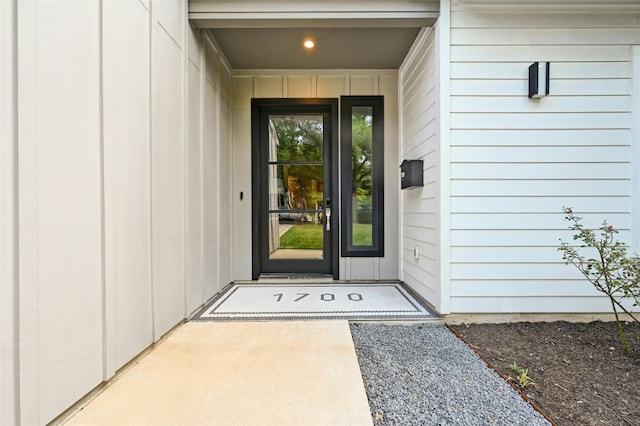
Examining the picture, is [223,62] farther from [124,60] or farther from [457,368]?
[457,368]

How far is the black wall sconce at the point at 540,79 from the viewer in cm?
248

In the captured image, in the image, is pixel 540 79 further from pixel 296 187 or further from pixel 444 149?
pixel 296 187

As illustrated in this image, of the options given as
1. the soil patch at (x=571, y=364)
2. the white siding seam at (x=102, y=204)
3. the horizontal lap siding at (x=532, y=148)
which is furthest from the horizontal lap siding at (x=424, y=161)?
the white siding seam at (x=102, y=204)

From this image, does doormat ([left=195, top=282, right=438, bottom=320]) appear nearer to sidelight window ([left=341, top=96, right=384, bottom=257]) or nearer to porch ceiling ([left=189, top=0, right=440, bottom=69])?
sidelight window ([left=341, top=96, right=384, bottom=257])

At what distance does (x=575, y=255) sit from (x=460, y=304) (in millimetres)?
897

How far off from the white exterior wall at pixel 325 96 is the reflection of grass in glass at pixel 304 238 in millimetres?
401

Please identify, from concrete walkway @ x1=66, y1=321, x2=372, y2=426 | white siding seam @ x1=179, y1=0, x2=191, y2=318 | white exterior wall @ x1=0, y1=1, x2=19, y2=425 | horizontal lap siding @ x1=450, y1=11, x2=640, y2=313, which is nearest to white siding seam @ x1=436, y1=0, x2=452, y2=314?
horizontal lap siding @ x1=450, y1=11, x2=640, y2=313

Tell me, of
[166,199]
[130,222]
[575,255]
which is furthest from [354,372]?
[575,255]

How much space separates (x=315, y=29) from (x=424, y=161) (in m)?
1.61

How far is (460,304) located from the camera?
8.45ft

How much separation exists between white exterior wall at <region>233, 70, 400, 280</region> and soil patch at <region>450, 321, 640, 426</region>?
5.17 feet

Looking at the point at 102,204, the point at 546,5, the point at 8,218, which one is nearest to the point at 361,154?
the point at 546,5

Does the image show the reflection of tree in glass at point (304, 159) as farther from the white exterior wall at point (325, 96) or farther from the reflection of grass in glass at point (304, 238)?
the white exterior wall at point (325, 96)

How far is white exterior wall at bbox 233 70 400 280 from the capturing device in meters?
3.93
